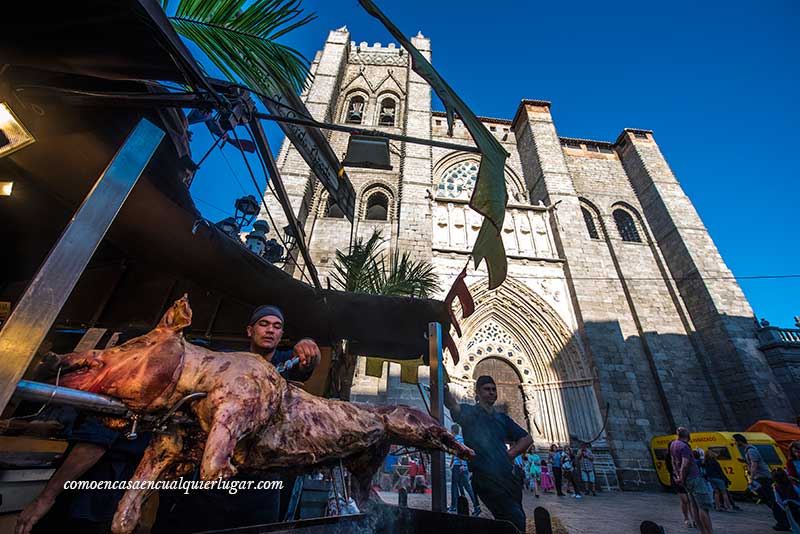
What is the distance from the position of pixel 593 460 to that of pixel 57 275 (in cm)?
1132

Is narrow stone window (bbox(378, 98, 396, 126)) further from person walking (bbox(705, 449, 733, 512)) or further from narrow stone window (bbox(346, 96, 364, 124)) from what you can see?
person walking (bbox(705, 449, 733, 512))

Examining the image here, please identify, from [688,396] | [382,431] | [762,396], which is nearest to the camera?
[382,431]

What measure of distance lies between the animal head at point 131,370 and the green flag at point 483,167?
1.90m

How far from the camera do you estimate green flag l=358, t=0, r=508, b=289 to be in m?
2.16

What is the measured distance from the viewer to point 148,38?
1.34 meters

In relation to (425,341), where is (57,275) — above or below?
below

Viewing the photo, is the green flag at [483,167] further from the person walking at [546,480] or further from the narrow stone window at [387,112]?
the narrow stone window at [387,112]

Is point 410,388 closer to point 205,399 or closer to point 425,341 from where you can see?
point 425,341

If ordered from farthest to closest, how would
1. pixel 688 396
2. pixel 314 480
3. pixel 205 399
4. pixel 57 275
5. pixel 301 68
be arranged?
pixel 688 396
pixel 314 480
pixel 301 68
pixel 205 399
pixel 57 275

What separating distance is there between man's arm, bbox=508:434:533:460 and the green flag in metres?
1.59

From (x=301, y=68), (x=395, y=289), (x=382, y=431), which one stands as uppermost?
(x=395, y=289)

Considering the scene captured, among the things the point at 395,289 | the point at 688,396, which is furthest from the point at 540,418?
the point at 395,289

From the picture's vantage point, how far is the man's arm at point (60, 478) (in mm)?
1433

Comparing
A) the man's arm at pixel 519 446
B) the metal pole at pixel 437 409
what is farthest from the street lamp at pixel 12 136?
the man's arm at pixel 519 446
